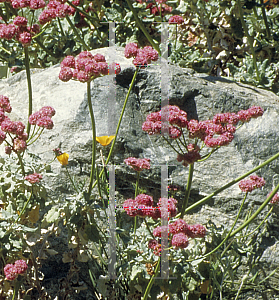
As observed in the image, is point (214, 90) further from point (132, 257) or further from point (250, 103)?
point (132, 257)

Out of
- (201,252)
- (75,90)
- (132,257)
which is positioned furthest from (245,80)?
(132,257)

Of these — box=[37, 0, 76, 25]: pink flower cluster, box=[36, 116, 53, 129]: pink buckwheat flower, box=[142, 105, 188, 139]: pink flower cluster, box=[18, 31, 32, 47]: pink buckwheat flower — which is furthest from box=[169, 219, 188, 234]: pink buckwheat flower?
box=[37, 0, 76, 25]: pink flower cluster

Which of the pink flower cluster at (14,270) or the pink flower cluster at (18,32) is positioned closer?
the pink flower cluster at (14,270)

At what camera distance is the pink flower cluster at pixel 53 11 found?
7.66 ft

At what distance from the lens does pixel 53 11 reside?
2.37 metres

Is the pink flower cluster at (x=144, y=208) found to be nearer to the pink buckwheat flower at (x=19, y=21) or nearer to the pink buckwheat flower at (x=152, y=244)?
the pink buckwheat flower at (x=152, y=244)

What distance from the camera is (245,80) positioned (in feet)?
11.5

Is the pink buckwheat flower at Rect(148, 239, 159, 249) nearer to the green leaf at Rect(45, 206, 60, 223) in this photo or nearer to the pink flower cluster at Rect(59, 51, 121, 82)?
the green leaf at Rect(45, 206, 60, 223)

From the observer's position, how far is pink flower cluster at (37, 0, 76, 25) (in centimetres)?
234

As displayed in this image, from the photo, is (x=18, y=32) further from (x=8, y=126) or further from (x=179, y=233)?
(x=179, y=233)

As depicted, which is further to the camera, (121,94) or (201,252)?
(121,94)

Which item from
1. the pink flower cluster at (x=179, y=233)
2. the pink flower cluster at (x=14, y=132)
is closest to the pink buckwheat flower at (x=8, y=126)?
the pink flower cluster at (x=14, y=132)

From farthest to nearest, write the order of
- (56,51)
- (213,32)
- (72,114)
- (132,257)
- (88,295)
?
(213,32) → (56,51) → (72,114) → (88,295) → (132,257)

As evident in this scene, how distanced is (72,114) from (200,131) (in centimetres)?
115
